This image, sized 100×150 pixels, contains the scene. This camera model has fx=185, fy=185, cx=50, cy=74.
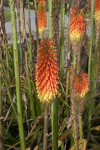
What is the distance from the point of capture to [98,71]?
1.62 m

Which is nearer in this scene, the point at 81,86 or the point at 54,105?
the point at 54,105

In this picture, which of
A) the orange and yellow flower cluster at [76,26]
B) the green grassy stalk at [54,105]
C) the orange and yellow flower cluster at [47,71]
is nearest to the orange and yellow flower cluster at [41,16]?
the orange and yellow flower cluster at [76,26]

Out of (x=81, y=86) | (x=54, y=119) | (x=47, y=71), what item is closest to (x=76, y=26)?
(x=81, y=86)

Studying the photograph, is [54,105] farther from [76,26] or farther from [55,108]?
[76,26]

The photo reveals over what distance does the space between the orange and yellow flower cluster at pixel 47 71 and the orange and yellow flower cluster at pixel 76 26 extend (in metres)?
0.42

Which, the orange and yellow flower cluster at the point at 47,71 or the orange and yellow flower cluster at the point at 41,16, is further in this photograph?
the orange and yellow flower cluster at the point at 41,16

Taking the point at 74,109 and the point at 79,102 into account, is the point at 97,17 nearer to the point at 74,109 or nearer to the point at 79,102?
the point at 79,102

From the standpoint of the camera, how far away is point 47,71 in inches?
30.4

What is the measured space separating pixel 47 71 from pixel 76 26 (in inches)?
19.7

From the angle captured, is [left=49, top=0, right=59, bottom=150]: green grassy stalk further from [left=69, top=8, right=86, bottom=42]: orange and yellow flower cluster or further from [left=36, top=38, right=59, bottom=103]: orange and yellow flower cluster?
[left=69, top=8, right=86, bottom=42]: orange and yellow flower cluster

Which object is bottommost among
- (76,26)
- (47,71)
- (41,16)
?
(47,71)

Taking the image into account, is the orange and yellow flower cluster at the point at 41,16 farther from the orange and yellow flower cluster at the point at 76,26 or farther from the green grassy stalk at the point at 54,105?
the green grassy stalk at the point at 54,105

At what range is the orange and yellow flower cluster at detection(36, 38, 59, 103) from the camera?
0.74 metres

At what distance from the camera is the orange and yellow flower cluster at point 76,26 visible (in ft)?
3.73
